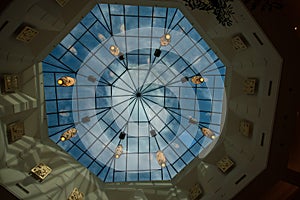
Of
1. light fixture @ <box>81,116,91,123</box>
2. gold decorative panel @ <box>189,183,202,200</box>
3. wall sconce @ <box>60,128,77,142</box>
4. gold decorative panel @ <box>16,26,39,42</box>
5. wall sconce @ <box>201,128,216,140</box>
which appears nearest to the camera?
gold decorative panel @ <box>16,26,39,42</box>

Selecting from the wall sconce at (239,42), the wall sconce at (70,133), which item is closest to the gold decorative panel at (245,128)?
the wall sconce at (239,42)

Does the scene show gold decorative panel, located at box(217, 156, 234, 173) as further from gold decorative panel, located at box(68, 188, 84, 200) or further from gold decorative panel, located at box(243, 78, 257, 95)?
gold decorative panel, located at box(68, 188, 84, 200)

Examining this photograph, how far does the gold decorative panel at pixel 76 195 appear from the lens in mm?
16078

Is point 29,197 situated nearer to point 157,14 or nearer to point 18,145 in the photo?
point 18,145

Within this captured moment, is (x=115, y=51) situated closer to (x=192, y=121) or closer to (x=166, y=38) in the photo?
(x=166, y=38)

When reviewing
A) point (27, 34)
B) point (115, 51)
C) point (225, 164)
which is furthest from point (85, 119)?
point (225, 164)

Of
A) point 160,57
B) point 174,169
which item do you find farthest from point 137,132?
point 160,57

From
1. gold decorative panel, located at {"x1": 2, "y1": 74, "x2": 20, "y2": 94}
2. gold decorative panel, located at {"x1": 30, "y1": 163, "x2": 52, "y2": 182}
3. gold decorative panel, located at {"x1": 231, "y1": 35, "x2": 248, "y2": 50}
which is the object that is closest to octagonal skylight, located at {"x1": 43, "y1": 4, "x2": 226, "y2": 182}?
gold decorative panel, located at {"x1": 30, "y1": 163, "x2": 52, "y2": 182}

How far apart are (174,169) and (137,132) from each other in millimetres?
4128

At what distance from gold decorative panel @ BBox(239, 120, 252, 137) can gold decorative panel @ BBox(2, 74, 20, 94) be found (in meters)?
13.2

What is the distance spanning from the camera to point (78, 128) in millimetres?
18922

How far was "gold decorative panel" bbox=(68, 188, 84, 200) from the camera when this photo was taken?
1608 centimetres

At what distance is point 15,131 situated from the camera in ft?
45.4

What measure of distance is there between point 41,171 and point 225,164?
1106cm
